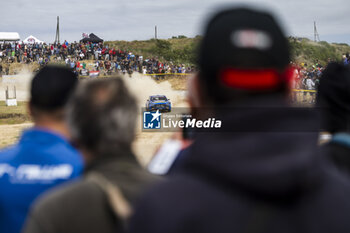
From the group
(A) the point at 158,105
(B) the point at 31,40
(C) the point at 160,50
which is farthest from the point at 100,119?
(C) the point at 160,50

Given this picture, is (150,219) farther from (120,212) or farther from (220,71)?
(220,71)

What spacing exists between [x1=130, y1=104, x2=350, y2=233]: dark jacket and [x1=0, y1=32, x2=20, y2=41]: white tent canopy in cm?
6175

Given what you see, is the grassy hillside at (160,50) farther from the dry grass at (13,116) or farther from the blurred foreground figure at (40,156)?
the blurred foreground figure at (40,156)

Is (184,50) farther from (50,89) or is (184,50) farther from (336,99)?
(50,89)

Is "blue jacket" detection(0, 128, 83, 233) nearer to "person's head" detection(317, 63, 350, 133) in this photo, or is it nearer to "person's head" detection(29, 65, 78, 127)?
"person's head" detection(29, 65, 78, 127)

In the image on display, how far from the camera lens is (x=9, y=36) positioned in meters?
57.5

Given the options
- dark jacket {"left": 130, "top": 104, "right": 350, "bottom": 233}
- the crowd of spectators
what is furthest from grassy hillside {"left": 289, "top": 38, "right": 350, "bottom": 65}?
dark jacket {"left": 130, "top": 104, "right": 350, "bottom": 233}

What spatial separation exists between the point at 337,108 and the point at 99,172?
5.13 feet

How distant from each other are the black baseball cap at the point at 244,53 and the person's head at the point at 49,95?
1.35 meters

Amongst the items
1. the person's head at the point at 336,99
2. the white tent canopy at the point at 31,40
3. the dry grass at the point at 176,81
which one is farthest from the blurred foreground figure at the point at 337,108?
the white tent canopy at the point at 31,40

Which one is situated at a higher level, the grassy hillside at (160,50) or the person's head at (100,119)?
the grassy hillside at (160,50)

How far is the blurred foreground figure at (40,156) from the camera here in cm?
212

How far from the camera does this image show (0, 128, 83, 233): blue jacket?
2.12 meters

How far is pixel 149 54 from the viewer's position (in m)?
68.6
